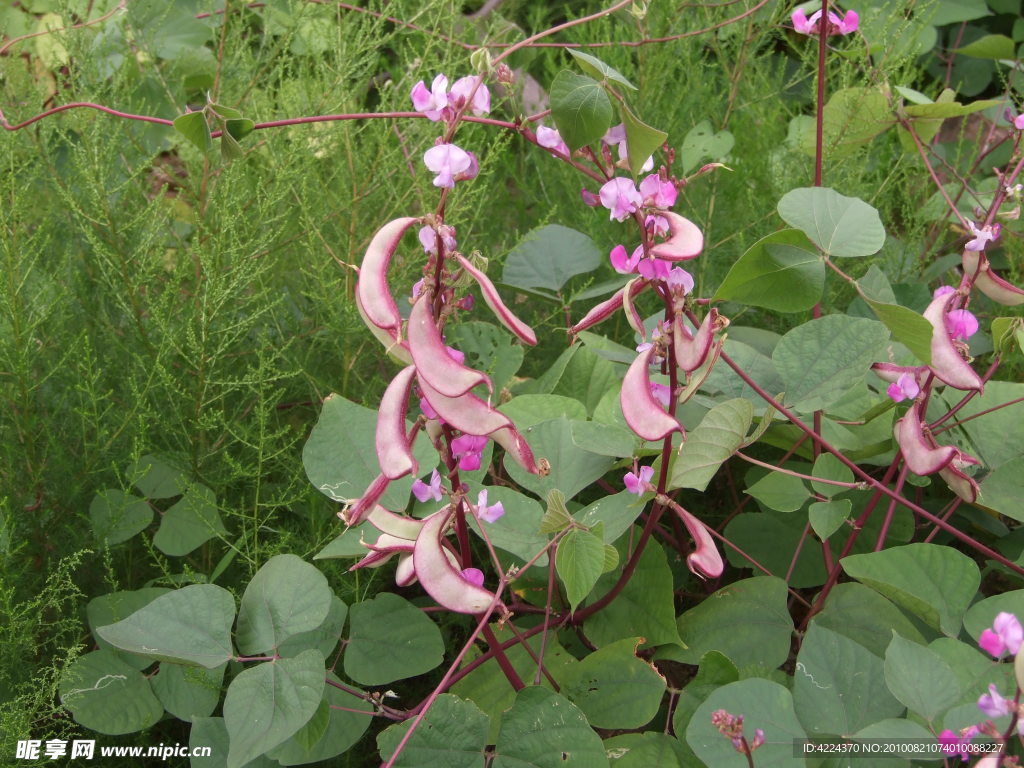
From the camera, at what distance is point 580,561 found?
77 centimetres

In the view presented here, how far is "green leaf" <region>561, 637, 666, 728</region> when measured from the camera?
33.0 inches

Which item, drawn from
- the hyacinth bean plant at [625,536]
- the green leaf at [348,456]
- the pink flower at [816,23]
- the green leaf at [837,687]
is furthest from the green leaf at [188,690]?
the pink flower at [816,23]

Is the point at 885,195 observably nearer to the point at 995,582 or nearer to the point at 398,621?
the point at 995,582

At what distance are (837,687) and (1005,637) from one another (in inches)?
9.6

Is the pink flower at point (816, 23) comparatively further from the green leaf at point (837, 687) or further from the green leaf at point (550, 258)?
the green leaf at point (837, 687)

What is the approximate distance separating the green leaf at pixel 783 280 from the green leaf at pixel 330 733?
0.54 meters

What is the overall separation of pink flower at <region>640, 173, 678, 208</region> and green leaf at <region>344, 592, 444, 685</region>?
472 mm

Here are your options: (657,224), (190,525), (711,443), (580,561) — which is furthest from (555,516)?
(190,525)

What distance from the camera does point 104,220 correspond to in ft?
4.36

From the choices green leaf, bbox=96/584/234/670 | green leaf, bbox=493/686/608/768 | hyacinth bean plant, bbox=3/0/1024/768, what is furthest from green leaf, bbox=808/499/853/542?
green leaf, bbox=96/584/234/670

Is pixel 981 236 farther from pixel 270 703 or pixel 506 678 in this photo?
pixel 270 703

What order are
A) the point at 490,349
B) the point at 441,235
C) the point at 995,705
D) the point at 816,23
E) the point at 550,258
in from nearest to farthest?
the point at 995,705, the point at 441,235, the point at 816,23, the point at 490,349, the point at 550,258

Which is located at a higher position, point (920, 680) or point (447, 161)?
point (447, 161)

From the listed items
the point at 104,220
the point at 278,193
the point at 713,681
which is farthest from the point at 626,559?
the point at 104,220
